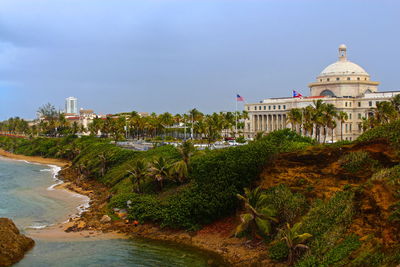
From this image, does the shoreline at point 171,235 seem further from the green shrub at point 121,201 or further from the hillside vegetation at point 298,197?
the green shrub at point 121,201

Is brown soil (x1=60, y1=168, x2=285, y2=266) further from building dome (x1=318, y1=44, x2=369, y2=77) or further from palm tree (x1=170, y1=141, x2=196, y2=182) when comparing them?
building dome (x1=318, y1=44, x2=369, y2=77)

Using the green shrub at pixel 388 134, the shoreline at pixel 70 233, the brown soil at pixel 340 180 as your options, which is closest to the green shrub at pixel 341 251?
the brown soil at pixel 340 180

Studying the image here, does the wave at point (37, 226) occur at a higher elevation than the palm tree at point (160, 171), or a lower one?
lower

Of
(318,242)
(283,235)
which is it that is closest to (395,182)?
(318,242)

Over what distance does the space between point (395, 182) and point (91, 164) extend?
194ft

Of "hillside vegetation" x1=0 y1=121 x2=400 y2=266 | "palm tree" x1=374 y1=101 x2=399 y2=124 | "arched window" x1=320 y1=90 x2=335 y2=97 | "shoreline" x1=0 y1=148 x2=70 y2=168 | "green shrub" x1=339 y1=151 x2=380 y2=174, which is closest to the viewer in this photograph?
"hillside vegetation" x1=0 y1=121 x2=400 y2=266

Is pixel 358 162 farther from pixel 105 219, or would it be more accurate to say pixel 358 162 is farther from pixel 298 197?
pixel 105 219

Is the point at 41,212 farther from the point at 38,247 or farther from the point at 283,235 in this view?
the point at 283,235

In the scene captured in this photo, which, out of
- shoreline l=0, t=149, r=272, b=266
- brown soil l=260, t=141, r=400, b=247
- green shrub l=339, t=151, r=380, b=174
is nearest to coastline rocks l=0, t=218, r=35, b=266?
shoreline l=0, t=149, r=272, b=266

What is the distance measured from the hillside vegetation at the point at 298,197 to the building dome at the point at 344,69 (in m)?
74.1

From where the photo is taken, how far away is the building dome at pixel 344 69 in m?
116

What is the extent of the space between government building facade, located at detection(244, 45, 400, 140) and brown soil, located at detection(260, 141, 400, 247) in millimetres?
69973

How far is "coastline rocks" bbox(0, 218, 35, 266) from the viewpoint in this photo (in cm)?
3212

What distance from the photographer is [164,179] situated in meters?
48.6
